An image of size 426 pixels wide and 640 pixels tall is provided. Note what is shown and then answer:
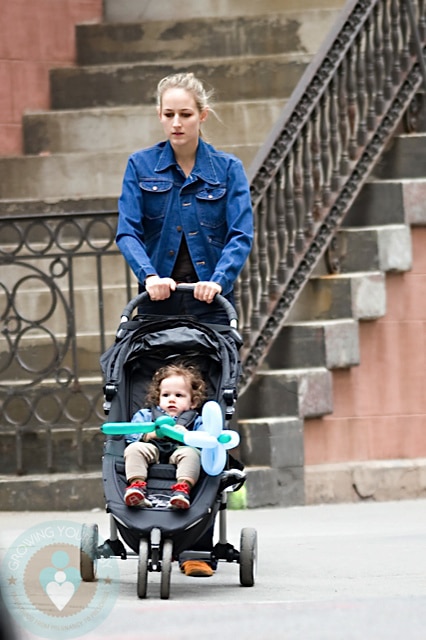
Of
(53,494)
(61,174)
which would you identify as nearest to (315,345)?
(53,494)

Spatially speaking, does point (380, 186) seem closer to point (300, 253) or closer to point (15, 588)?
point (300, 253)

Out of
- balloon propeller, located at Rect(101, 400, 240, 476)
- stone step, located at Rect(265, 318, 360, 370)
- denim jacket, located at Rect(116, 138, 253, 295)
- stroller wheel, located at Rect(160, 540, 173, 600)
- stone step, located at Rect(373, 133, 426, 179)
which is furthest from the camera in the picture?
stone step, located at Rect(373, 133, 426, 179)

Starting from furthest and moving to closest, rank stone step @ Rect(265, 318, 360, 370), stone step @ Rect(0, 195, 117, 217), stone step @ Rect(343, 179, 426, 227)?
stone step @ Rect(0, 195, 117, 217), stone step @ Rect(343, 179, 426, 227), stone step @ Rect(265, 318, 360, 370)

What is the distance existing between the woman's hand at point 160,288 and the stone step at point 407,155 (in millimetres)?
4484

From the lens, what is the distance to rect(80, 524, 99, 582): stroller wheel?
7238 millimetres

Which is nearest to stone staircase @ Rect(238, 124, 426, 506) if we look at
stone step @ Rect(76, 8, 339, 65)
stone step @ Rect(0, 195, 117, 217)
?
stone step @ Rect(0, 195, 117, 217)

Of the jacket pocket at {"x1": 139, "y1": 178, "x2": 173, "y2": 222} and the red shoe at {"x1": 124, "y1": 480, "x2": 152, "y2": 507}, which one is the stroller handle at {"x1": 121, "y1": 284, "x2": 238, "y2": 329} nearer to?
the jacket pocket at {"x1": 139, "y1": 178, "x2": 173, "y2": 222}

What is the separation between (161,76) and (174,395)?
6.51 m

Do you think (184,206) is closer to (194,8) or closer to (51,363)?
(51,363)

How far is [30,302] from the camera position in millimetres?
11227

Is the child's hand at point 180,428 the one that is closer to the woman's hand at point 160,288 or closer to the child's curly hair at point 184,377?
the child's curly hair at point 184,377

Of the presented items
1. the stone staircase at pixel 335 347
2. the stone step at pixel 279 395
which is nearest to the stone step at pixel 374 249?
the stone staircase at pixel 335 347

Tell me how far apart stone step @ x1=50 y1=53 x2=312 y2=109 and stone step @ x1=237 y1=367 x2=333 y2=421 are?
3185 millimetres

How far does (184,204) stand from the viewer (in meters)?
7.73
